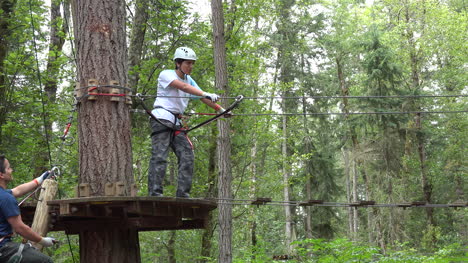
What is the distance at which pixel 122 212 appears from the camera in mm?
4430

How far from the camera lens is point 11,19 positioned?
9.34m

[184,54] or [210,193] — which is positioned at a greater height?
[184,54]

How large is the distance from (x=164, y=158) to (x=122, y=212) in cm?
84

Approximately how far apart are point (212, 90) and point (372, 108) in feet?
41.2

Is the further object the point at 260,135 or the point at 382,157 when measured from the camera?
the point at 382,157

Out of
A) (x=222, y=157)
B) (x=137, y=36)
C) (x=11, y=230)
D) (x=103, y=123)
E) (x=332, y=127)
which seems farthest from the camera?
(x=332, y=127)

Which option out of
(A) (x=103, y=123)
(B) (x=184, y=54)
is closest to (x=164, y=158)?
(A) (x=103, y=123)

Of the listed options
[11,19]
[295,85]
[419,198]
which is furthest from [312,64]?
[11,19]

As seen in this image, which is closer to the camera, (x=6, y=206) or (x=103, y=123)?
(x=6, y=206)

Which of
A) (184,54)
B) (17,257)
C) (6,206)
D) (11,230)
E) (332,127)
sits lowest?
(17,257)

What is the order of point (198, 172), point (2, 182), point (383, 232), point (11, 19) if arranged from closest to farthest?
1. point (2, 182)
2. point (11, 19)
3. point (198, 172)
4. point (383, 232)

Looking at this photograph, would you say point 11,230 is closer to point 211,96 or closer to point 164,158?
point 164,158

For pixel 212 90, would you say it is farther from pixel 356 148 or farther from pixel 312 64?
pixel 312 64

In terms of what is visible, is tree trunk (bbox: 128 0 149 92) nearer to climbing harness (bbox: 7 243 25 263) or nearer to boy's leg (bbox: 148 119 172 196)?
boy's leg (bbox: 148 119 172 196)
